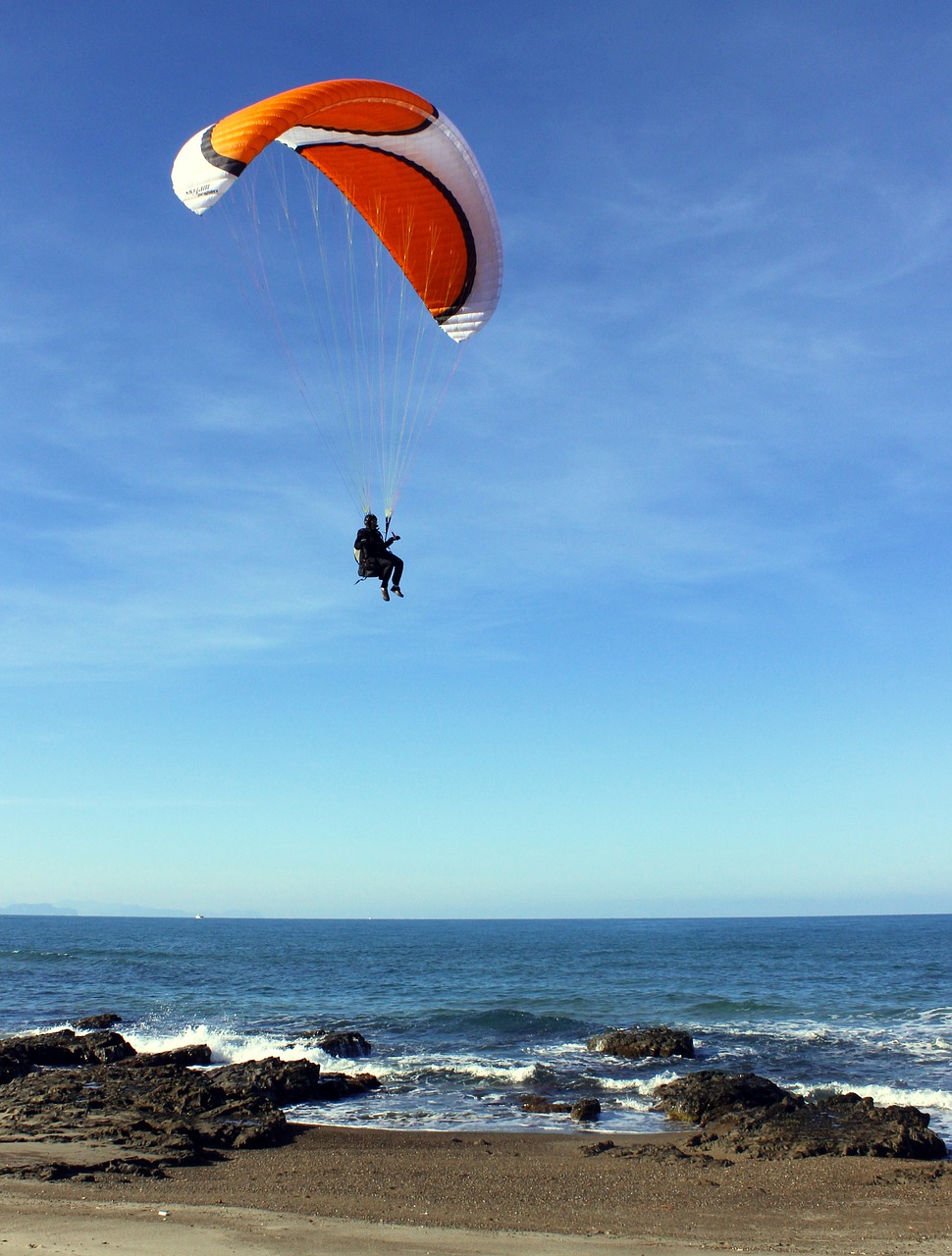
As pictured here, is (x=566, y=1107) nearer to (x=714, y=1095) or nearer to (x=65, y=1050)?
(x=714, y=1095)

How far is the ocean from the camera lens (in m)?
16.5

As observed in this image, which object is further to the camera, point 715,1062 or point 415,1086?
point 715,1062

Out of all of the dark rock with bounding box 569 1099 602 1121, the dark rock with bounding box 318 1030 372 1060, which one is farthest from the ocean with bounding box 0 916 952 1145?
the dark rock with bounding box 318 1030 372 1060

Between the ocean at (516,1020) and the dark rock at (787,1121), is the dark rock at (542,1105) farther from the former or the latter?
the dark rock at (787,1121)

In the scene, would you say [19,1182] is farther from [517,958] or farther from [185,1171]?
[517,958]

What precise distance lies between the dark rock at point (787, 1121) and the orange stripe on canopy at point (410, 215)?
43.7 ft

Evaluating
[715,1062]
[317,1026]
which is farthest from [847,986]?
[317,1026]

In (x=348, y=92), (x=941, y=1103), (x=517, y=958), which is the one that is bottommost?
(x=517, y=958)

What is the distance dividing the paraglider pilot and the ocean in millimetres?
8488

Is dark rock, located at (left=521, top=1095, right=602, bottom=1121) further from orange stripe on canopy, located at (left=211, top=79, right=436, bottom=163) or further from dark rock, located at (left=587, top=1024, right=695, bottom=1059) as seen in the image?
orange stripe on canopy, located at (left=211, top=79, right=436, bottom=163)

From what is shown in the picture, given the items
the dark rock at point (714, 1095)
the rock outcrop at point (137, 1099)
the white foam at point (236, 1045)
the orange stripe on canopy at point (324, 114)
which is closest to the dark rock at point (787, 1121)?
the dark rock at point (714, 1095)

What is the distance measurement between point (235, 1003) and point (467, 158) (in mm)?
26459

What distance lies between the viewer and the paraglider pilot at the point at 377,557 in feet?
42.4

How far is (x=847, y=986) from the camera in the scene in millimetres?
36531
